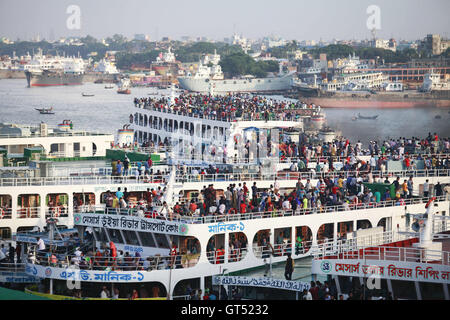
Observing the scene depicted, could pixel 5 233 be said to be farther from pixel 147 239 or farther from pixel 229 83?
pixel 229 83

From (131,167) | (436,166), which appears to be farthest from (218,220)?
(436,166)

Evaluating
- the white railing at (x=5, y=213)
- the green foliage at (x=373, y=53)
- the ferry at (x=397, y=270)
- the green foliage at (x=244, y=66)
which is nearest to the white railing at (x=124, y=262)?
the ferry at (x=397, y=270)

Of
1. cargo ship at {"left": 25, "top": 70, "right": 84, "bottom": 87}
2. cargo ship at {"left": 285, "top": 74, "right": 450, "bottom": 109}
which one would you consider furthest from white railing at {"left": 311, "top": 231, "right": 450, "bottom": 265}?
cargo ship at {"left": 25, "top": 70, "right": 84, "bottom": 87}

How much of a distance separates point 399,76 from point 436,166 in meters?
130

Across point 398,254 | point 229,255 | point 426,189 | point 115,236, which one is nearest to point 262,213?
point 229,255

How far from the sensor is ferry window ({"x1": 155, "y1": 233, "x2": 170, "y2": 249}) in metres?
18.0

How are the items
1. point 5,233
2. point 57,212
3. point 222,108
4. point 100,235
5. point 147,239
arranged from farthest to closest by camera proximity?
point 222,108 → point 57,212 → point 5,233 → point 100,235 → point 147,239

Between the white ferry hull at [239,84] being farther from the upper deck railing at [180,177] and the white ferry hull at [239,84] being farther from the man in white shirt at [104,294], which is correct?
the man in white shirt at [104,294]

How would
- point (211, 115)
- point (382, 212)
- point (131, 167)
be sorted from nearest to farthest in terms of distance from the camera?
point (382, 212) → point (131, 167) → point (211, 115)

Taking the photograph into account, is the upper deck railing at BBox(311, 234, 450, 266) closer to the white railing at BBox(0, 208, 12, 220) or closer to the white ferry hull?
the white railing at BBox(0, 208, 12, 220)

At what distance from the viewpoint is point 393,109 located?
114 metres

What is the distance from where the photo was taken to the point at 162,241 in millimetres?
17984

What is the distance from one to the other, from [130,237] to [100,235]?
762mm
